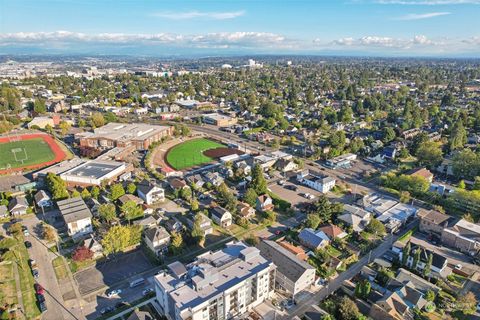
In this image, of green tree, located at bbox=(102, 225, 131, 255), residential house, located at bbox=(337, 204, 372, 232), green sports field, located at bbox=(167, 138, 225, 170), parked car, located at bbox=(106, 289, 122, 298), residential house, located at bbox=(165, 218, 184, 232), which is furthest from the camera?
green sports field, located at bbox=(167, 138, 225, 170)

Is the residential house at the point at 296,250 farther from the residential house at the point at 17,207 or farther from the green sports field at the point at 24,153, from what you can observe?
the green sports field at the point at 24,153

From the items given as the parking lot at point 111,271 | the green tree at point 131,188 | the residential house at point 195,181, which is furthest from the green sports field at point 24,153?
the parking lot at point 111,271

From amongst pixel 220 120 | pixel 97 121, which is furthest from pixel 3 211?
pixel 220 120

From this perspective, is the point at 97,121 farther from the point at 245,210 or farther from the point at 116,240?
the point at 245,210

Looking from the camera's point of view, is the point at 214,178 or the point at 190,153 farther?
the point at 190,153

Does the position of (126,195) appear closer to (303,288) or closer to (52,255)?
(52,255)

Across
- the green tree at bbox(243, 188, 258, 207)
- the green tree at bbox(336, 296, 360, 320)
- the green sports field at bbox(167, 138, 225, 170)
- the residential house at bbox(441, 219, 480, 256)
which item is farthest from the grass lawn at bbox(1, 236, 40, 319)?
the residential house at bbox(441, 219, 480, 256)

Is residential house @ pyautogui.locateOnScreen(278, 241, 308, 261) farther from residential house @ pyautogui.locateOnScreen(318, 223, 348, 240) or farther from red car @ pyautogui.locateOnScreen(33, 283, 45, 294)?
red car @ pyautogui.locateOnScreen(33, 283, 45, 294)
